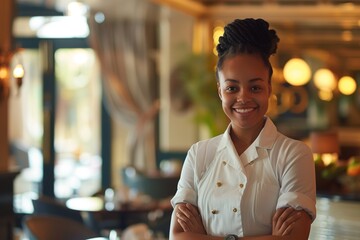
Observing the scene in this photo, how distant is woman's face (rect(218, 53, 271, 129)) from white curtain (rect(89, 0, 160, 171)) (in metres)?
9.64

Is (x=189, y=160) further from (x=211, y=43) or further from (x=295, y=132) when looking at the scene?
(x=295, y=132)

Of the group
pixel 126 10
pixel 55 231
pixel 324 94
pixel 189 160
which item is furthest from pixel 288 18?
pixel 189 160

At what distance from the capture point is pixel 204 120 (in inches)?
449

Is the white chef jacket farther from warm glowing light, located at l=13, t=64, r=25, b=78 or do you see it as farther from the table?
the table

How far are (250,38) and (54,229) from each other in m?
3.82

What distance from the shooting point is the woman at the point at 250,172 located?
238 centimetres

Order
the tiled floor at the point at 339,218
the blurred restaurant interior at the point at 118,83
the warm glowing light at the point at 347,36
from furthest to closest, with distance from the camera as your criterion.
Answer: the warm glowing light at the point at 347,36, the blurred restaurant interior at the point at 118,83, the tiled floor at the point at 339,218

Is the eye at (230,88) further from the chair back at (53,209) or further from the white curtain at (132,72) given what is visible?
the white curtain at (132,72)

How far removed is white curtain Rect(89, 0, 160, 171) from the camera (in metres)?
12.0

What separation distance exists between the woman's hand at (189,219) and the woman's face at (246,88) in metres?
0.31

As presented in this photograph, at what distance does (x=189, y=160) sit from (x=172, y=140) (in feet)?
31.8

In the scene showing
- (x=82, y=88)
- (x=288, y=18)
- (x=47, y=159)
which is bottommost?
(x=47, y=159)

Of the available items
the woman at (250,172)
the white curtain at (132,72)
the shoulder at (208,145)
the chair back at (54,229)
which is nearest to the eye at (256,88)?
the woman at (250,172)

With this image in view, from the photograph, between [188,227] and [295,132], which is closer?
[188,227]
